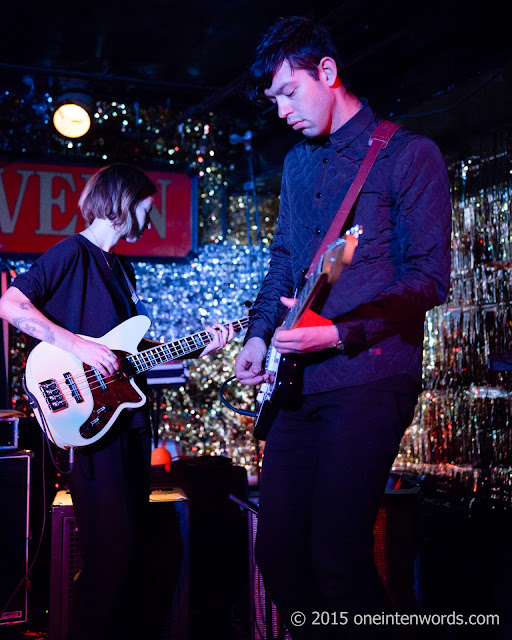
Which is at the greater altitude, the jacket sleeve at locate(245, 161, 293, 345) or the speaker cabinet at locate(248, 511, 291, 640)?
the jacket sleeve at locate(245, 161, 293, 345)

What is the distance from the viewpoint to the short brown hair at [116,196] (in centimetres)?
302

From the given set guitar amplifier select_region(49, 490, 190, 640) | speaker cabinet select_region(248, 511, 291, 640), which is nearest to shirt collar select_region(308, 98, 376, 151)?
speaker cabinet select_region(248, 511, 291, 640)

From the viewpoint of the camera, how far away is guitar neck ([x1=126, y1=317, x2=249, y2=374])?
291 cm

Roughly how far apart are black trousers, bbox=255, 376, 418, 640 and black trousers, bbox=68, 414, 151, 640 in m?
0.80

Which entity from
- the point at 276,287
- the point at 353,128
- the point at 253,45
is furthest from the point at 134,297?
the point at 253,45

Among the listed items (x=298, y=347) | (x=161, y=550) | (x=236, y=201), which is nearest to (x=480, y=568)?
(x=161, y=550)

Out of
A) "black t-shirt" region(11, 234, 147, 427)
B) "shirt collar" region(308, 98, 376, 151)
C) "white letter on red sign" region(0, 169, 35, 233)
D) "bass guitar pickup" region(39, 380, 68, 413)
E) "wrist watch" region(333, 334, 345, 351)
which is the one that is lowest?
"bass guitar pickup" region(39, 380, 68, 413)

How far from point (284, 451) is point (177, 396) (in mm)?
4433

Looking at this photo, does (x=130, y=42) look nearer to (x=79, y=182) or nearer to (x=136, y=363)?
(x=79, y=182)

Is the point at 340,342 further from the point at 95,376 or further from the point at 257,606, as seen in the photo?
the point at 257,606

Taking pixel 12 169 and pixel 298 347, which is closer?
pixel 298 347

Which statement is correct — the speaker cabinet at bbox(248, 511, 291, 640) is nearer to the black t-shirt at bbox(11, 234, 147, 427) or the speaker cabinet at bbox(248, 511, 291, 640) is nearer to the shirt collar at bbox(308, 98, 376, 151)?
the black t-shirt at bbox(11, 234, 147, 427)

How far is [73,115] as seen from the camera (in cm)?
568

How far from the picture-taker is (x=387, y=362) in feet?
5.87
